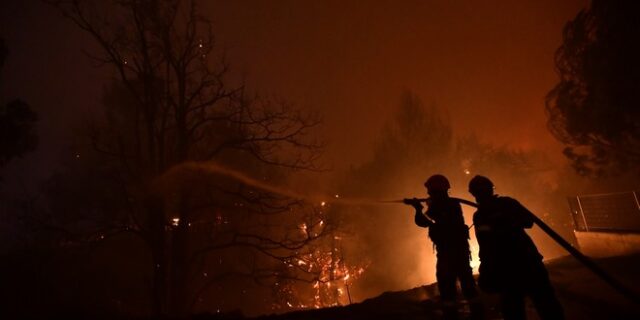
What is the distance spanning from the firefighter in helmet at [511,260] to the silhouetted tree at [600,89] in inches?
508

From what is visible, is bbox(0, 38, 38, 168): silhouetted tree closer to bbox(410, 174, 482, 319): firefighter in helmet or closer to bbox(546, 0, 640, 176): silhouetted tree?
bbox(410, 174, 482, 319): firefighter in helmet

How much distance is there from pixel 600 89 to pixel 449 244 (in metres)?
13.2

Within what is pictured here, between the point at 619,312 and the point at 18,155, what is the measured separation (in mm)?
15132

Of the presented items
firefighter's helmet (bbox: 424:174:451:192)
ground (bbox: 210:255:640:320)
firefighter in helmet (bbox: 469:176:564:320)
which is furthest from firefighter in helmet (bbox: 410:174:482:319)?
firefighter in helmet (bbox: 469:176:564:320)

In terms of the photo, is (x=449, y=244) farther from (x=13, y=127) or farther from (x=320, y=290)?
(x=320, y=290)

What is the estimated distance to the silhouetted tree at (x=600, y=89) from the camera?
515 inches

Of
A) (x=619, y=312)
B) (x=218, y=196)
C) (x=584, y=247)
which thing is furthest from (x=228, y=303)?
(x=619, y=312)

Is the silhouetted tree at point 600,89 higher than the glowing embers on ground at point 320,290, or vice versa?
the silhouetted tree at point 600,89

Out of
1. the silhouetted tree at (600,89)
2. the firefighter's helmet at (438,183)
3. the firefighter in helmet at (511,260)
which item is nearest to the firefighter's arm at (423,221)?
the firefighter's helmet at (438,183)

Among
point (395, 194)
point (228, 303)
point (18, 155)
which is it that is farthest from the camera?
point (395, 194)

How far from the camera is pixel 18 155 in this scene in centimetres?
1160

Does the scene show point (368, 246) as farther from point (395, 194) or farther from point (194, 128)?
point (194, 128)

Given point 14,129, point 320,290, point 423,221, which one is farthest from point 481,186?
point 320,290

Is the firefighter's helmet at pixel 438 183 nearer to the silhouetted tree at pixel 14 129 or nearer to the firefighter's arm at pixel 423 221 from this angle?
the firefighter's arm at pixel 423 221
